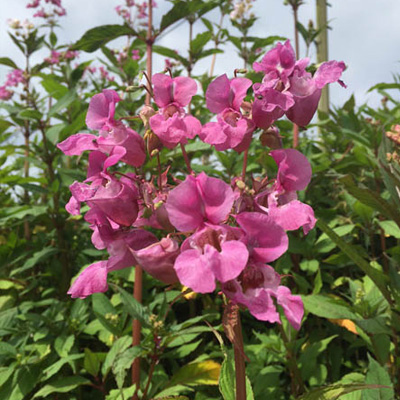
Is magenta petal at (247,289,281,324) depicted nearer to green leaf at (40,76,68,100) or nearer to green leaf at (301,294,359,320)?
green leaf at (301,294,359,320)

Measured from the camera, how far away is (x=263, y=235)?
2.15ft

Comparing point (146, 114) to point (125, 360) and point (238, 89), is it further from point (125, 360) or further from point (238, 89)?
point (125, 360)

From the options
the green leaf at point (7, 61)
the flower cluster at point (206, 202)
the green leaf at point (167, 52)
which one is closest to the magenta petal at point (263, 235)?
the flower cluster at point (206, 202)

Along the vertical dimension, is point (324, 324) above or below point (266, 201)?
below

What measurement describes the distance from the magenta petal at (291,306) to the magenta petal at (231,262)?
0.35ft

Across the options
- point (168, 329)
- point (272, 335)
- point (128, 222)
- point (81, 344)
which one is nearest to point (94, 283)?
point (128, 222)

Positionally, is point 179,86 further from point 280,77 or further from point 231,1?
point 231,1

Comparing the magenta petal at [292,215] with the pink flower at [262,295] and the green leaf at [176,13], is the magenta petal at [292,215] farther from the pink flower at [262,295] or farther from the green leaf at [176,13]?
the green leaf at [176,13]

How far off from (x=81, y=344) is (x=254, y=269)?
1389 millimetres

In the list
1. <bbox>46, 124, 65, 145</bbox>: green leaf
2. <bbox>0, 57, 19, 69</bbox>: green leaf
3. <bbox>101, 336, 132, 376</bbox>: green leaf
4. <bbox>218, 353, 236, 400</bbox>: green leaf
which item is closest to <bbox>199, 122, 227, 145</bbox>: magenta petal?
<bbox>218, 353, 236, 400</bbox>: green leaf

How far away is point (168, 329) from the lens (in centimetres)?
135

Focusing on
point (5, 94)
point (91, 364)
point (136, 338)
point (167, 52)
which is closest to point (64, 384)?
point (91, 364)

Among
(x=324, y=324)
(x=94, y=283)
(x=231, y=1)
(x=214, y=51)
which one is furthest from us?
(x=231, y=1)

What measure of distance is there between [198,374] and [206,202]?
0.93 meters
